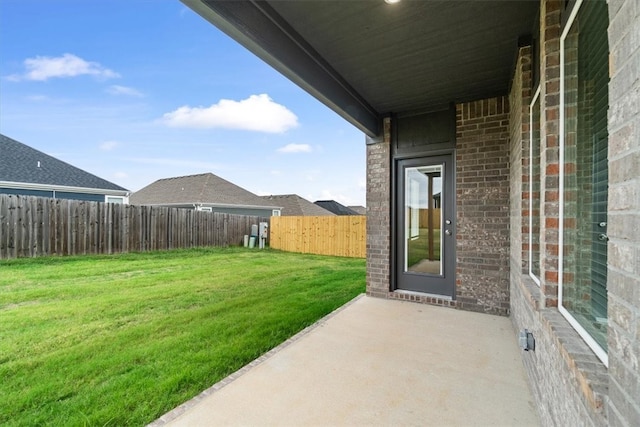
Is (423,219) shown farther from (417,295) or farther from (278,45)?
(278,45)

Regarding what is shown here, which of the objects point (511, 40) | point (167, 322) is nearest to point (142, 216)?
point (167, 322)

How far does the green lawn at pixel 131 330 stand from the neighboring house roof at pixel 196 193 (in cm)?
994

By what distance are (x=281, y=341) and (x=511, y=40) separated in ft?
11.4

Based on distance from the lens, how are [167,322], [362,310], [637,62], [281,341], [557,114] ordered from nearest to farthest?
[637,62], [557,114], [281,341], [167,322], [362,310]

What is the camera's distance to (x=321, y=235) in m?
10.5

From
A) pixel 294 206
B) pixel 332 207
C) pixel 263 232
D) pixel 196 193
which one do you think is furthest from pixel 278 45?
pixel 332 207

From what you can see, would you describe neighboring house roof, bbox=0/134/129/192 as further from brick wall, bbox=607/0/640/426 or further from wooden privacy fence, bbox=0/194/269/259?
brick wall, bbox=607/0/640/426

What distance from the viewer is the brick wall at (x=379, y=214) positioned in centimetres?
438

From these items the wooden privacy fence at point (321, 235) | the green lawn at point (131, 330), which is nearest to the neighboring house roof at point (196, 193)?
Result: the wooden privacy fence at point (321, 235)

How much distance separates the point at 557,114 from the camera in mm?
1632

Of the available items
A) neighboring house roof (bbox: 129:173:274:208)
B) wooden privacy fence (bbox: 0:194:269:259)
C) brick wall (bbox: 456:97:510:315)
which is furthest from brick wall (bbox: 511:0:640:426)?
neighboring house roof (bbox: 129:173:274:208)

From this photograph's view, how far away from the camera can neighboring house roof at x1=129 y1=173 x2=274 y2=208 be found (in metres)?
16.3

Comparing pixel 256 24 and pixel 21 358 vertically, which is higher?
pixel 256 24

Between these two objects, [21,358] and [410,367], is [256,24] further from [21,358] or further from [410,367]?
[21,358]
